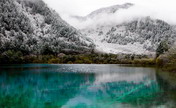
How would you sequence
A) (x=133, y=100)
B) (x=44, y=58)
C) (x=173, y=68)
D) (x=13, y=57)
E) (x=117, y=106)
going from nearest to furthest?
(x=117, y=106), (x=133, y=100), (x=173, y=68), (x=13, y=57), (x=44, y=58)

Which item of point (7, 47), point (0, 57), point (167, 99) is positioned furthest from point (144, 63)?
point (167, 99)

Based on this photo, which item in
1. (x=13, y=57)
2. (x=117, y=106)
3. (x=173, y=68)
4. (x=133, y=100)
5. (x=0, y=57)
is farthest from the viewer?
(x=13, y=57)

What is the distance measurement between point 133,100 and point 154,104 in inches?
138

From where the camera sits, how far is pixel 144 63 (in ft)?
528

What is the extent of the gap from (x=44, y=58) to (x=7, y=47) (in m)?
34.0

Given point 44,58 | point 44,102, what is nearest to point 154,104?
point 44,102

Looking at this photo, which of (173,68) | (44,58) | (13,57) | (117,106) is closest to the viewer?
(117,106)

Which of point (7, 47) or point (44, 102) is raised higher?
point (7, 47)

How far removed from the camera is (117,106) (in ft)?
89.1

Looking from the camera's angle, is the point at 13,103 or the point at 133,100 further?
the point at 133,100

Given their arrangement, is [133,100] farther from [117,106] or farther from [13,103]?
[13,103]

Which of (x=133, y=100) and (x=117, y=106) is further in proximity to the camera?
(x=133, y=100)

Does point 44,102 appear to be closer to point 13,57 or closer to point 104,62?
point 13,57

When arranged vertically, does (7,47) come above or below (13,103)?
above
